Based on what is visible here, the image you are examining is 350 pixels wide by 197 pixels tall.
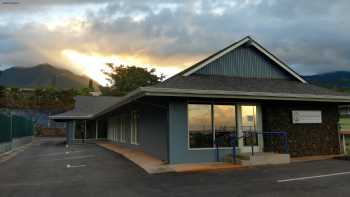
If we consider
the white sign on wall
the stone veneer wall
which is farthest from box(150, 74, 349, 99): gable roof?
the white sign on wall

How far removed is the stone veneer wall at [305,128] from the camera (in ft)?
45.2

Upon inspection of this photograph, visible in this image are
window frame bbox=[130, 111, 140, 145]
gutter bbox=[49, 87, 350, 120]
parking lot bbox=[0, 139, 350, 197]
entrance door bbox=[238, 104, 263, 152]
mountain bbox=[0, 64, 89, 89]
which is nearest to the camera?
parking lot bbox=[0, 139, 350, 197]

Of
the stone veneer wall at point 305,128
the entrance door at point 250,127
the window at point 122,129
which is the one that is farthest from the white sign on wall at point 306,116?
the window at point 122,129

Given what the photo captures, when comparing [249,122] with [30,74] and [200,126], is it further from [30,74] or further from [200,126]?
[30,74]

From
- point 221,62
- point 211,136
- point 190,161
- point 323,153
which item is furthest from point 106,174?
point 323,153

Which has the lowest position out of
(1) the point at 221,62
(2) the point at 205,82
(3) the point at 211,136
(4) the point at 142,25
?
(3) the point at 211,136

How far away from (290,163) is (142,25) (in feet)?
37.2

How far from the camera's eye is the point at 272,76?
Answer: 1622 centimetres

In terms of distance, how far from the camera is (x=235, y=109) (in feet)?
43.6

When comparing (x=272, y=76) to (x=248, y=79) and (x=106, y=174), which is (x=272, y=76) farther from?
(x=106, y=174)

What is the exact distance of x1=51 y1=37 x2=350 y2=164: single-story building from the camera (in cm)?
1209

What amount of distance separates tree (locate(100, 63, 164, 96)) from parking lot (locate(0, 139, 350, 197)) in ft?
136

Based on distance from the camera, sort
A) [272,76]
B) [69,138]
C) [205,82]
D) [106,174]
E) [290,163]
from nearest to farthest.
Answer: [106,174] < [290,163] < [205,82] < [272,76] < [69,138]

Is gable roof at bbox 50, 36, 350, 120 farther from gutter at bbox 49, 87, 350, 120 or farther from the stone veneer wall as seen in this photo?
the stone veneer wall
